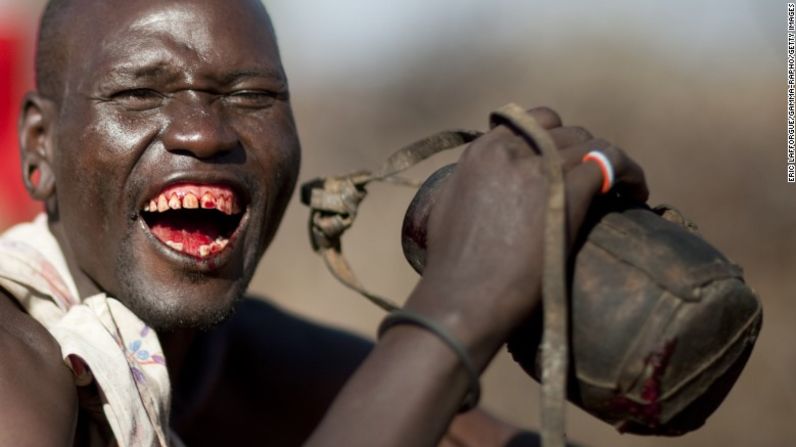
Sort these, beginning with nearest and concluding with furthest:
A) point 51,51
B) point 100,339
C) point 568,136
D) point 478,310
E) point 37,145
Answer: point 478,310
point 568,136
point 100,339
point 51,51
point 37,145

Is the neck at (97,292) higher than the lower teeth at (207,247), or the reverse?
the lower teeth at (207,247)

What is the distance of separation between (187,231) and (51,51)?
627 millimetres

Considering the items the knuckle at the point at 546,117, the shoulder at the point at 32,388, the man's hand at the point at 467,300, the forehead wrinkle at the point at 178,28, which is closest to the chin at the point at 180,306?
the shoulder at the point at 32,388

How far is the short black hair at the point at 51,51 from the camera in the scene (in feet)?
10.5

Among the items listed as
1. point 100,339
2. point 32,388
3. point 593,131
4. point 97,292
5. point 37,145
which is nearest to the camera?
point 32,388

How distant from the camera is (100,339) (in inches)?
108

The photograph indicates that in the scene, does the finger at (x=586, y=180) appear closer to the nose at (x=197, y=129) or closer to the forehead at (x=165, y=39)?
the nose at (x=197, y=129)

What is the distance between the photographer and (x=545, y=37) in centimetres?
1209

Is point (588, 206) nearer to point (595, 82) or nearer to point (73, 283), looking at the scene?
Answer: point (73, 283)

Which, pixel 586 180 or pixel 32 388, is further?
pixel 32 388

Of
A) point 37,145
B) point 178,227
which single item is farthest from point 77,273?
point 37,145

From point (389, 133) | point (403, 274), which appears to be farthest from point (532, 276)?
point (389, 133)

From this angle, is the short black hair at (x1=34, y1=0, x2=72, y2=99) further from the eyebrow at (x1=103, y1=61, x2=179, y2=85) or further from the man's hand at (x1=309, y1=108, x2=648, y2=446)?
the man's hand at (x1=309, y1=108, x2=648, y2=446)

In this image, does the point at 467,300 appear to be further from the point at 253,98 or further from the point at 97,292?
the point at 97,292
